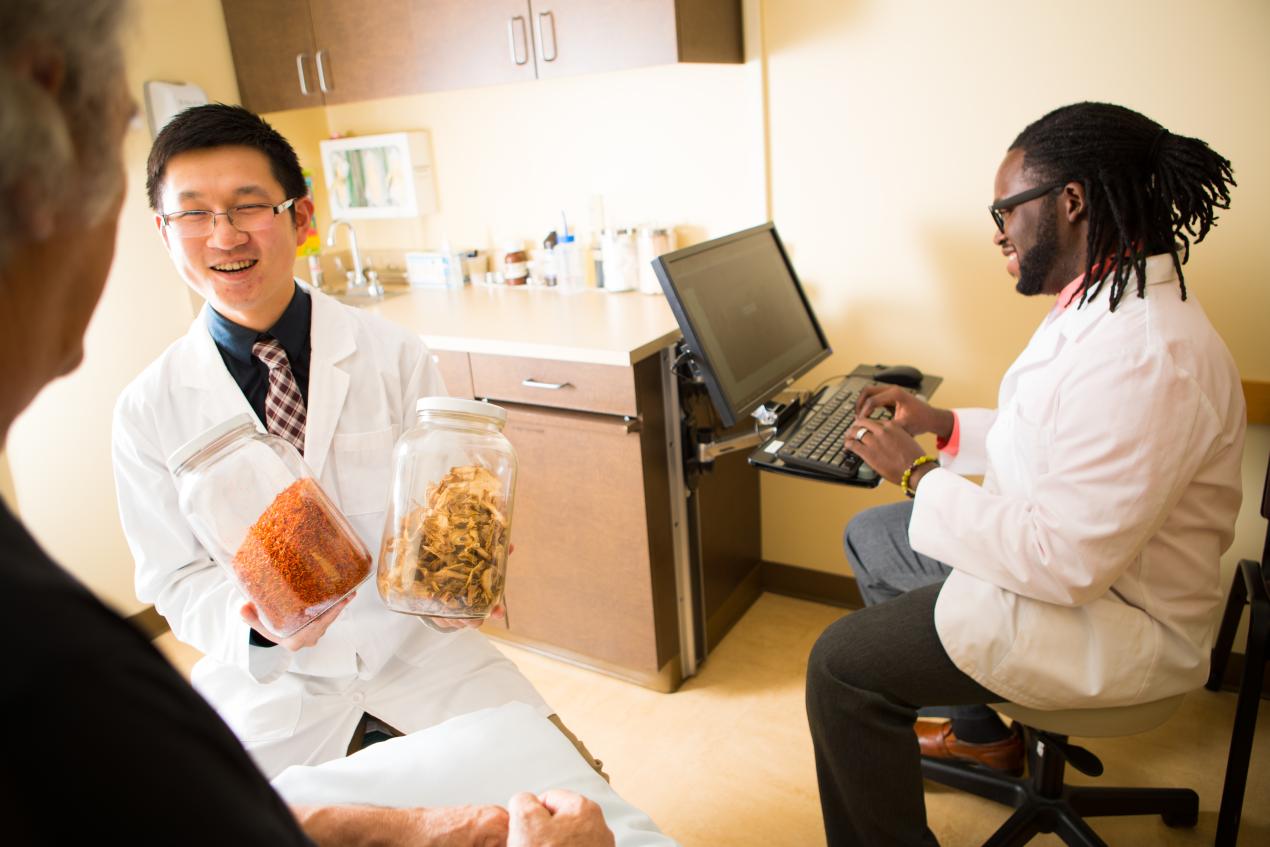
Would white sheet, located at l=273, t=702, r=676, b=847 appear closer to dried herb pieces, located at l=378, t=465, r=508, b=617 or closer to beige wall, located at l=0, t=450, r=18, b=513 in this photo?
dried herb pieces, located at l=378, t=465, r=508, b=617

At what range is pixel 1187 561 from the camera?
1289 mm

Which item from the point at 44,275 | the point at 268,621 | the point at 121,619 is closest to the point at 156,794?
the point at 121,619

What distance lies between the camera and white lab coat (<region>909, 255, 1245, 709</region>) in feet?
3.90

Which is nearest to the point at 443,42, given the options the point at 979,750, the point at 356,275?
the point at 356,275

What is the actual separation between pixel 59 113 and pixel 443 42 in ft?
6.91

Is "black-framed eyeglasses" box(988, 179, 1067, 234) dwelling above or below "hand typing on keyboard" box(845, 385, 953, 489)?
above

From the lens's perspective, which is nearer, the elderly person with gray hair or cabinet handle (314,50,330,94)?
the elderly person with gray hair

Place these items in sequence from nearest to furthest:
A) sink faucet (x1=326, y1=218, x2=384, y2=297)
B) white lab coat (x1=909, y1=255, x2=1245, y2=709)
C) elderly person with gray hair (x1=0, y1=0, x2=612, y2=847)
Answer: elderly person with gray hair (x1=0, y1=0, x2=612, y2=847) < white lab coat (x1=909, y1=255, x2=1245, y2=709) < sink faucet (x1=326, y1=218, x2=384, y2=297)

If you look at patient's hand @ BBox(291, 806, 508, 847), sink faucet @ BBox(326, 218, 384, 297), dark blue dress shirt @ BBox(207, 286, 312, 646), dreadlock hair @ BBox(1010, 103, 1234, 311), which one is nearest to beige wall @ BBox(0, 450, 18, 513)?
sink faucet @ BBox(326, 218, 384, 297)

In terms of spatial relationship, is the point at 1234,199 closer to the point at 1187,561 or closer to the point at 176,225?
the point at 1187,561

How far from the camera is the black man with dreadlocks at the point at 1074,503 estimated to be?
120 cm

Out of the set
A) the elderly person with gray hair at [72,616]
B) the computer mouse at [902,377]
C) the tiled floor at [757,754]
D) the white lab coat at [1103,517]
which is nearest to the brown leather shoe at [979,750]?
the tiled floor at [757,754]

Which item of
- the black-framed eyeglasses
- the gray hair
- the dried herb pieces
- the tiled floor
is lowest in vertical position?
the tiled floor

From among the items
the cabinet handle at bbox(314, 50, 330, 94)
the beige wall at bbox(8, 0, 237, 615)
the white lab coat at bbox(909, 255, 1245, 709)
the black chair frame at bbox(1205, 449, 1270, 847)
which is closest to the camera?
the white lab coat at bbox(909, 255, 1245, 709)
